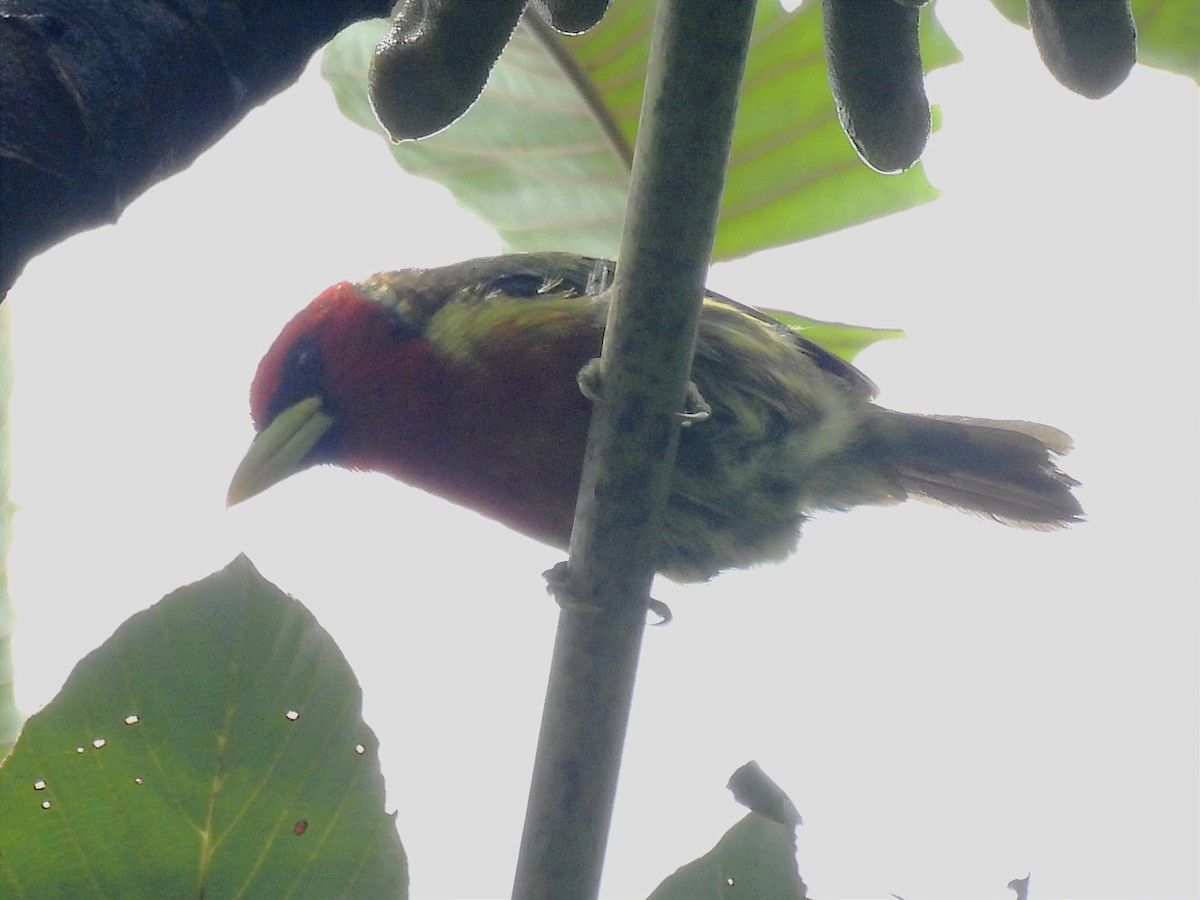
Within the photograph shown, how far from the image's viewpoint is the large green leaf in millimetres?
2461

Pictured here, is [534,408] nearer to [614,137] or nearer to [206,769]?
[614,137]

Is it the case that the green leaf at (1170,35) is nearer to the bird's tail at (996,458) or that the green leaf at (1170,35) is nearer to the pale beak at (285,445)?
the bird's tail at (996,458)

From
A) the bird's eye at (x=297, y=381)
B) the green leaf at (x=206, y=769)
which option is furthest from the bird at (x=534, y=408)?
the green leaf at (x=206, y=769)

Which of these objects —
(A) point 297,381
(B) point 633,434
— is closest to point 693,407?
(A) point 297,381

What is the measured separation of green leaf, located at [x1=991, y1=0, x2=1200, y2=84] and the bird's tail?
95cm

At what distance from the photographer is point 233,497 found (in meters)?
2.24

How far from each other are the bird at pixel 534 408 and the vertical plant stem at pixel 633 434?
2.98ft

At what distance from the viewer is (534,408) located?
2217 mm

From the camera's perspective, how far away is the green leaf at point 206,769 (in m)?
1.10

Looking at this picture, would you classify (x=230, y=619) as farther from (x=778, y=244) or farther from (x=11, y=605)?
(x=778, y=244)

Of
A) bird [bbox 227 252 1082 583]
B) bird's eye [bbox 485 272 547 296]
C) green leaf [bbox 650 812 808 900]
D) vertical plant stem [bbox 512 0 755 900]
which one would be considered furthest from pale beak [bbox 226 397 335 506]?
green leaf [bbox 650 812 808 900]

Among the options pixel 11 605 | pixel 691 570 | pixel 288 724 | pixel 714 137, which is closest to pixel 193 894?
pixel 288 724

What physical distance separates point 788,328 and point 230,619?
174cm

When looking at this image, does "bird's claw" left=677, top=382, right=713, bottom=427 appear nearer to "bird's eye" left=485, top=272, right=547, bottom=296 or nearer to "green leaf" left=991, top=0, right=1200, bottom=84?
"bird's eye" left=485, top=272, right=547, bottom=296
